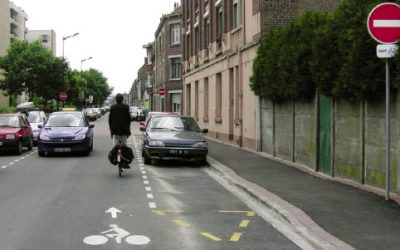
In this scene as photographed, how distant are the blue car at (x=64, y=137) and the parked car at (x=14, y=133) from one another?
1036 mm

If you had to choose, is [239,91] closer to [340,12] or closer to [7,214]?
[340,12]

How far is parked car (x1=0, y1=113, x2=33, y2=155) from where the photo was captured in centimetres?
1952

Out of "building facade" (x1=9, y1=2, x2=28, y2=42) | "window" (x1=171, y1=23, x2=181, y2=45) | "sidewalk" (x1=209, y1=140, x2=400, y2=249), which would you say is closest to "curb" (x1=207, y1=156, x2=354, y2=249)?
"sidewalk" (x1=209, y1=140, x2=400, y2=249)

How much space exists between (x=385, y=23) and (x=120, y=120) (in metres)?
6.99

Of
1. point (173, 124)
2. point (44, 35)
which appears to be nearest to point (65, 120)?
point (173, 124)

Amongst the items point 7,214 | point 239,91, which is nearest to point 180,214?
point 7,214

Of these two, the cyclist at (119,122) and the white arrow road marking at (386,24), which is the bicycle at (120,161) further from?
the white arrow road marking at (386,24)

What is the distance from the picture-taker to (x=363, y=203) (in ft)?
29.7

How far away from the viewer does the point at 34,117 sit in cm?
2656

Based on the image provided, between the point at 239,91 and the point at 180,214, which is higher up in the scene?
the point at 239,91

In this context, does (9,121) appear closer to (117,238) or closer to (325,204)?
(325,204)

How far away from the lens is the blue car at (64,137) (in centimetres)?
1858


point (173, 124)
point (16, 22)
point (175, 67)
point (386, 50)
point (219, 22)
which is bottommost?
point (173, 124)

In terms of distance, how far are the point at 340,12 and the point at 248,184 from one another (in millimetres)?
3972
